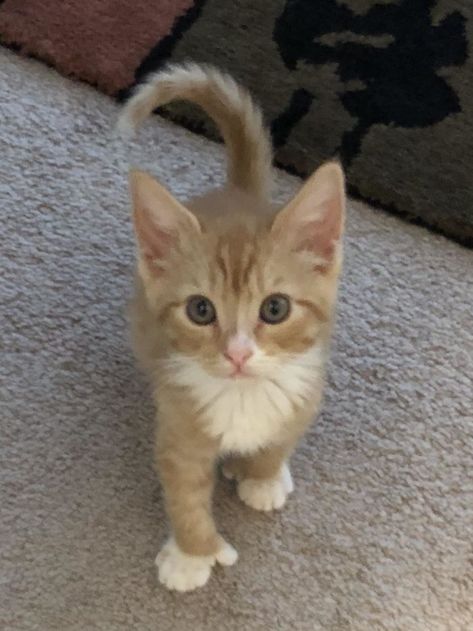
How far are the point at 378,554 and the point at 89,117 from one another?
0.87m

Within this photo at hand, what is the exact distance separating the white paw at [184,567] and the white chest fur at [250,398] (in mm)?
157

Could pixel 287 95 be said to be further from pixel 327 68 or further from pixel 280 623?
pixel 280 623

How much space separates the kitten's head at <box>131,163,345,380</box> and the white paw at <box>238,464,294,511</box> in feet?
0.81

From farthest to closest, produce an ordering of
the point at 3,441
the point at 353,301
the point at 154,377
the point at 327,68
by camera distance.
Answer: the point at 327,68 < the point at 353,301 < the point at 3,441 < the point at 154,377

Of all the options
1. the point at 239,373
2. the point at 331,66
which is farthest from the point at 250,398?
the point at 331,66

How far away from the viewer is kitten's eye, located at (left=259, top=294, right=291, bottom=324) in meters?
1.09

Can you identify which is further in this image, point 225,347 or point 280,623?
point 280,623

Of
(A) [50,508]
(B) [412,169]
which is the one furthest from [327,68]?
(A) [50,508]

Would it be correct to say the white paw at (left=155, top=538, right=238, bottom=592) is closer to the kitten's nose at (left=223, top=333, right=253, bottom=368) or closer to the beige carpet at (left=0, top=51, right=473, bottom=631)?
the beige carpet at (left=0, top=51, right=473, bottom=631)

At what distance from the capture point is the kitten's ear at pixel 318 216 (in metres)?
1.07

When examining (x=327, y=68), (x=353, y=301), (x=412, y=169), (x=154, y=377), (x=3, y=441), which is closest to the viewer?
(x=154, y=377)

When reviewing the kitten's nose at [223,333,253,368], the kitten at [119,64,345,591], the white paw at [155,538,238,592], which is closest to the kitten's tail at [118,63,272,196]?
the kitten at [119,64,345,591]

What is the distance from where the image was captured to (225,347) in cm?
107

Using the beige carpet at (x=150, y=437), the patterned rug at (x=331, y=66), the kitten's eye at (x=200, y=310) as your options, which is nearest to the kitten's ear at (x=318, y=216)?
the kitten's eye at (x=200, y=310)
